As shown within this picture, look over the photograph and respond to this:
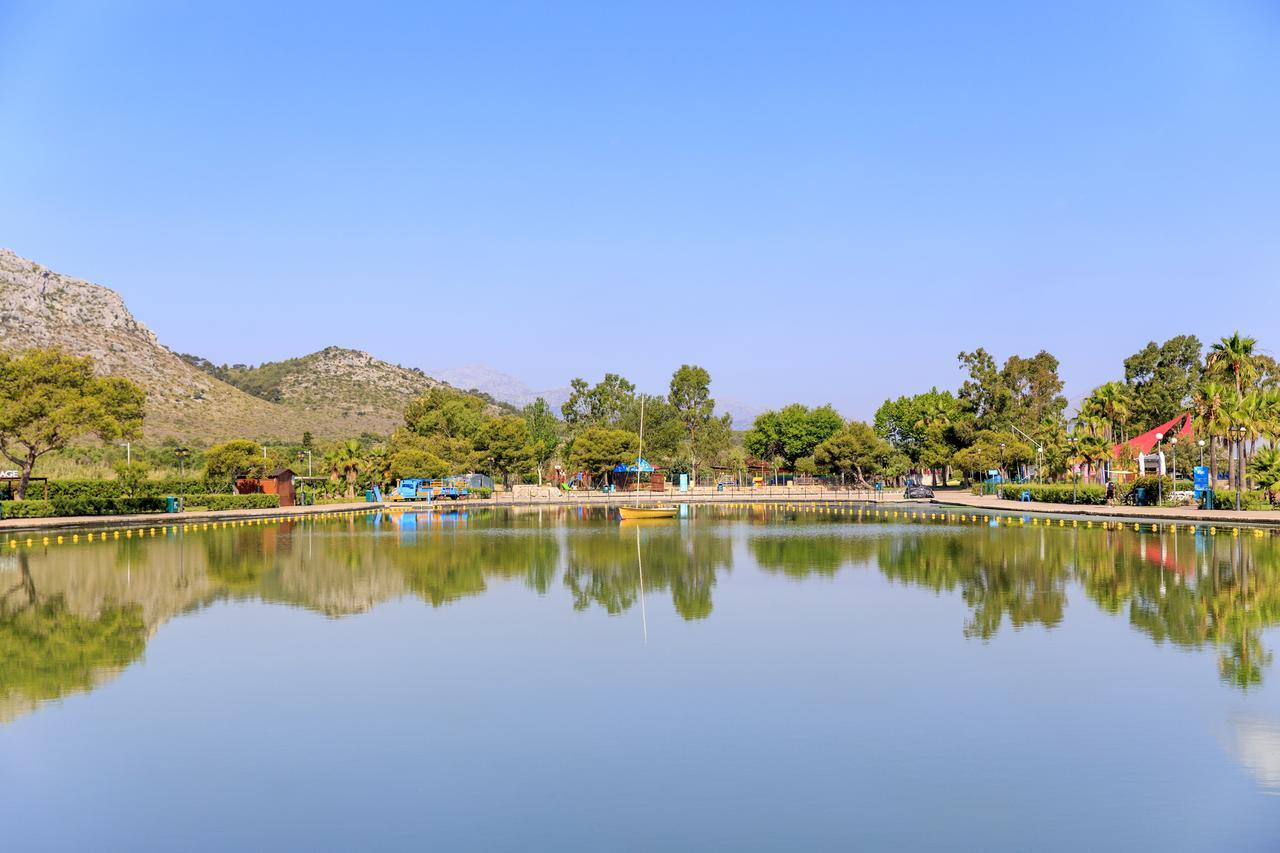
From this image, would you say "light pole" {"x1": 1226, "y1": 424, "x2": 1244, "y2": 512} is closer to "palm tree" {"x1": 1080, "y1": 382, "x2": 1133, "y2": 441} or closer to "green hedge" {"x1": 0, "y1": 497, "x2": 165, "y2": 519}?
"palm tree" {"x1": 1080, "y1": 382, "x2": 1133, "y2": 441}

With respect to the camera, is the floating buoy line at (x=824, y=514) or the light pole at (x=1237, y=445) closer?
the floating buoy line at (x=824, y=514)

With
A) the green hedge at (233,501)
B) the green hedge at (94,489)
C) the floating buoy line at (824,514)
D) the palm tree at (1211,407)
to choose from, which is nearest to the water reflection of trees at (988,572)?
the floating buoy line at (824,514)

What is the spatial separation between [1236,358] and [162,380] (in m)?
110

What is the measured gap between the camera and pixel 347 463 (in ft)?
268

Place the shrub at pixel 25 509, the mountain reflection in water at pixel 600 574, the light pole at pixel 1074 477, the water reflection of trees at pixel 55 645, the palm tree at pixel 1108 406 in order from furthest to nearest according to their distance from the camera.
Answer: the palm tree at pixel 1108 406
the light pole at pixel 1074 477
the shrub at pixel 25 509
the mountain reflection in water at pixel 600 574
the water reflection of trees at pixel 55 645

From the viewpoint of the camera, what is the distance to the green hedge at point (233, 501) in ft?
221

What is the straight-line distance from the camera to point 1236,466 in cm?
5809

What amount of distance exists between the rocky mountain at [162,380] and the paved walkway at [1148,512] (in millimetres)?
80086

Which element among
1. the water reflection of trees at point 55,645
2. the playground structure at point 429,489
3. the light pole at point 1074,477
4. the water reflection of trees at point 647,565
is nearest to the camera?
the water reflection of trees at point 55,645

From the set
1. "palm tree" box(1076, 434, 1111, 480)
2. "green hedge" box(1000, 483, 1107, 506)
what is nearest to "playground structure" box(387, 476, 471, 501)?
"green hedge" box(1000, 483, 1107, 506)

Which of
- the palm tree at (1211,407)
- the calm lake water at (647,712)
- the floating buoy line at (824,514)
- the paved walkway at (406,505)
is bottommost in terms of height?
the calm lake water at (647,712)

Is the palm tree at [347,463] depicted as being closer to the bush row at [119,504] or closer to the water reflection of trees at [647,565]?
the bush row at [119,504]

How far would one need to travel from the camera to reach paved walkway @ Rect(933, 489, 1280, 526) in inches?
1806

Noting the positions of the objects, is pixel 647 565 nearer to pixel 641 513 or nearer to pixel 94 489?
pixel 641 513
